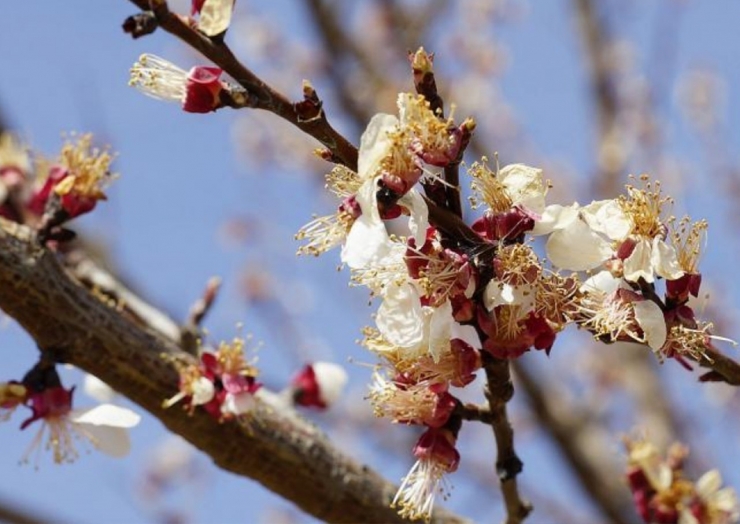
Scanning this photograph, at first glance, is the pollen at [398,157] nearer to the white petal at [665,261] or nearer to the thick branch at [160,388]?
the white petal at [665,261]

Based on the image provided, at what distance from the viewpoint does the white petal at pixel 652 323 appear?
135cm

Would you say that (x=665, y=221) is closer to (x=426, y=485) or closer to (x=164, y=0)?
(x=426, y=485)

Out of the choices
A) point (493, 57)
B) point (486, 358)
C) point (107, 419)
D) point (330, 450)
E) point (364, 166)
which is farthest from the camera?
point (493, 57)

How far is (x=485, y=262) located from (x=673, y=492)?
871mm

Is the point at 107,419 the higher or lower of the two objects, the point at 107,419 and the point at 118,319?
the lower

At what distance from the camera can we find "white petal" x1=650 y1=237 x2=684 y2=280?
1385 mm

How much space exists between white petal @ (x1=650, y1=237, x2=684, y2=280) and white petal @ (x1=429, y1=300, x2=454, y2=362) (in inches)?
11.2

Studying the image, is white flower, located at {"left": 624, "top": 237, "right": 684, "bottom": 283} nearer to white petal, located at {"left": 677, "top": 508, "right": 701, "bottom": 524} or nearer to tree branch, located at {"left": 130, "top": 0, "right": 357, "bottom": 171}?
tree branch, located at {"left": 130, "top": 0, "right": 357, "bottom": 171}

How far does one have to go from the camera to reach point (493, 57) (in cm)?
918

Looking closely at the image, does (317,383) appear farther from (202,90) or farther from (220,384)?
(202,90)

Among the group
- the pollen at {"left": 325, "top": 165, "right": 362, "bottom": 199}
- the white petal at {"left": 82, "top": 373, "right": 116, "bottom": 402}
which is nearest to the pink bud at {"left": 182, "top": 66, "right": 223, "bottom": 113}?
the pollen at {"left": 325, "top": 165, "right": 362, "bottom": 199}

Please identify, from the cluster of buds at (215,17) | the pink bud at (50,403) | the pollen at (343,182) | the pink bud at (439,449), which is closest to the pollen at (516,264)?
the pollen at (343,182)

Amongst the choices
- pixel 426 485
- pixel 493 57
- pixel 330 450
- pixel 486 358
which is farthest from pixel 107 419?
pixel 493 57

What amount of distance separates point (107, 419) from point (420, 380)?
0.61 m
